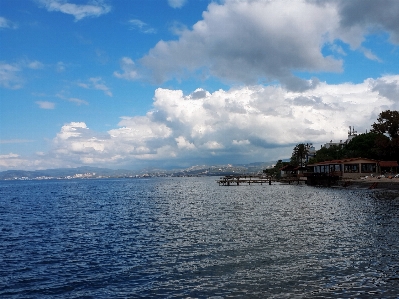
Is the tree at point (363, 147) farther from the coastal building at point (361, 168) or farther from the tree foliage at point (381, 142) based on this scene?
the coastal building at point (361, 168)

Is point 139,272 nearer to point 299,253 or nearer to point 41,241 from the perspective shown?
point 299,253

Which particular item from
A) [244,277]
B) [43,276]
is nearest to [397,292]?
[244,277]

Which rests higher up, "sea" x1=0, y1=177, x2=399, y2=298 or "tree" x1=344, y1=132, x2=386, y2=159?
"tree" x1=344, y1=132, x2=386, y2=159

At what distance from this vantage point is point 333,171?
108 meters

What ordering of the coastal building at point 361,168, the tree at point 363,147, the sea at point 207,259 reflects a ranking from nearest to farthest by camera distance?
the sea at point 207,259 < the coastal building at point 361,168 < the tree at point 363,147

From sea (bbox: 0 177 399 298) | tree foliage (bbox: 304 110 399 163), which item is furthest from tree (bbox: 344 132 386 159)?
sea (bbox: 0 177 399 298)

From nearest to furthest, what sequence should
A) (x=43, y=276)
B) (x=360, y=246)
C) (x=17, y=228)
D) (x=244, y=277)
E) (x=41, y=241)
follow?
(x=244, y=277) < (x=43, y=276) < (x=360, y=246) < (x=41, y=241) < (x=17, y=228)

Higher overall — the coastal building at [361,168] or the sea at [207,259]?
the coastal building at [361,168]

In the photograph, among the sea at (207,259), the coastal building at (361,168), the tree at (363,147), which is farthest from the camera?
the tree at (363,147)

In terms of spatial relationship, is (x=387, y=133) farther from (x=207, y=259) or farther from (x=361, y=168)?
(x=207, y=259)

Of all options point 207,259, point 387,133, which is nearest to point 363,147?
point 387,133

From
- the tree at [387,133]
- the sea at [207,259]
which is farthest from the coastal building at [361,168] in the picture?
the sea at [207,259]

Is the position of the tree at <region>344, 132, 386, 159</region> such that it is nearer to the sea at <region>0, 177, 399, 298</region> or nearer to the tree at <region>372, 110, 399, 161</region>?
the tree at <region>372, 110, 399, 161</region>

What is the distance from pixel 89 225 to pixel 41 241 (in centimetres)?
866
